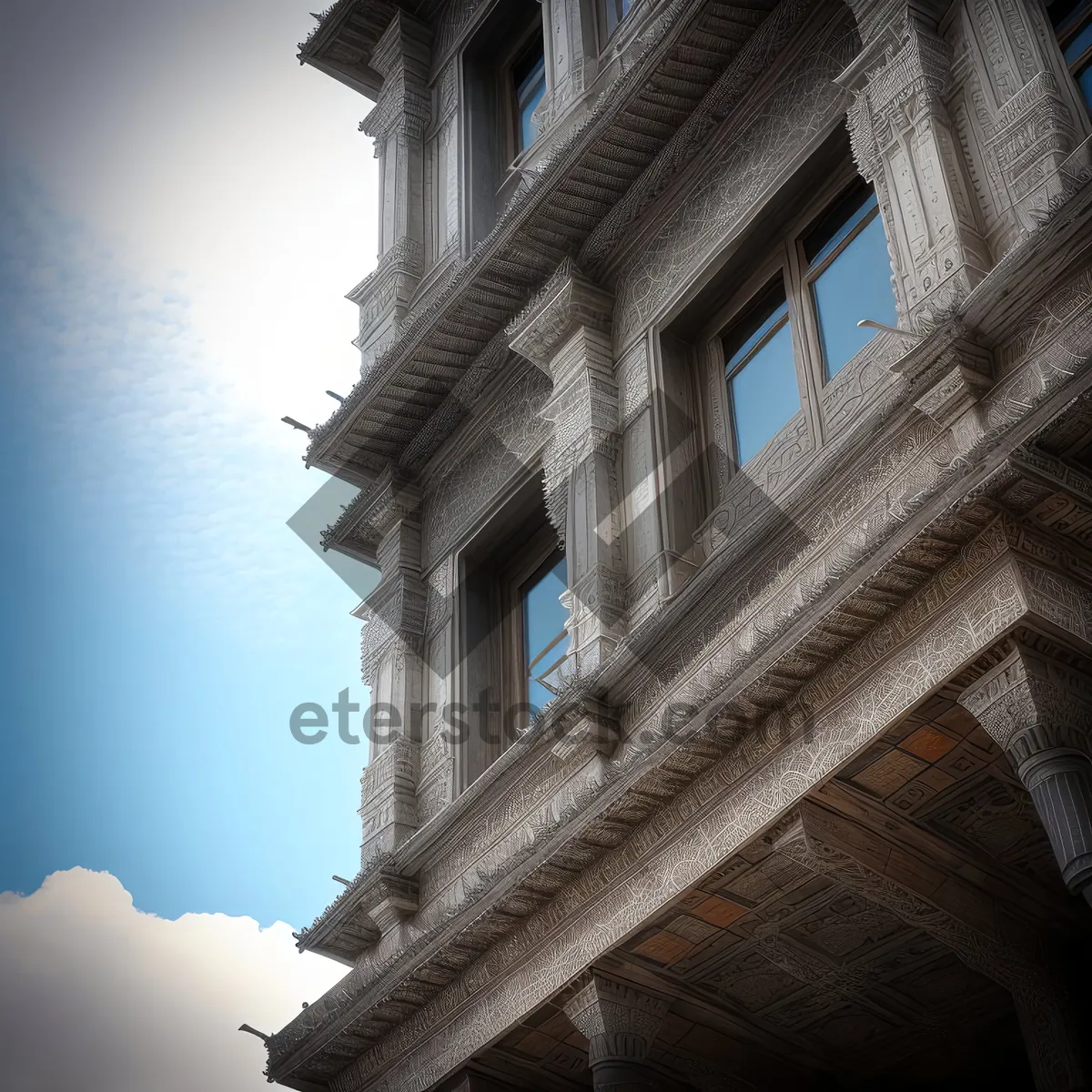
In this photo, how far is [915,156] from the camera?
7473mm

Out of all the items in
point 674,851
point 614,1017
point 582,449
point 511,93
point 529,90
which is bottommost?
point 614,1017

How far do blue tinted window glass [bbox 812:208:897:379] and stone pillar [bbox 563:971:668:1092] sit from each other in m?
3.34

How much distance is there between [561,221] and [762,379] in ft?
6.79

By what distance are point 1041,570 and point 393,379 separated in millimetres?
6117

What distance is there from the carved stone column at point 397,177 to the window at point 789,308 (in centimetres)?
365

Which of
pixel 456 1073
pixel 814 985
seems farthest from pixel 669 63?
pixel 456 1073

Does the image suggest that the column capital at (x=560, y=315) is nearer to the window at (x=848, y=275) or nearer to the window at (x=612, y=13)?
the window at (x=848, y=275)

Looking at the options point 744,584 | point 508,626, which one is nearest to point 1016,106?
point 744,584

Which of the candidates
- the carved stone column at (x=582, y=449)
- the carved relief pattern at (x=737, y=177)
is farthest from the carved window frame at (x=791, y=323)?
the carved stone column at (x=582, y=449)

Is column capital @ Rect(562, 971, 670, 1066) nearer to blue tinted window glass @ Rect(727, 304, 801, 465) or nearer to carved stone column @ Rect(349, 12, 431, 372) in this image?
blue tinted window glass @ Rect(727, 304, 801, 465)

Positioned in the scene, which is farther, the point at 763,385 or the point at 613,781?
the point at 763,385

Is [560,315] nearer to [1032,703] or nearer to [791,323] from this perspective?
[791,323]

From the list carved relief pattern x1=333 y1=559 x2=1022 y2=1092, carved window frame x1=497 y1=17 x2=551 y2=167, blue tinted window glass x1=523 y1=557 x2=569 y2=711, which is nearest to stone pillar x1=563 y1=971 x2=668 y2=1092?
carved relief pattern x1=333 y1=559 x2=1022 y2=1092

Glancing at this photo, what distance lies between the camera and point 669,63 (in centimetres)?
937
